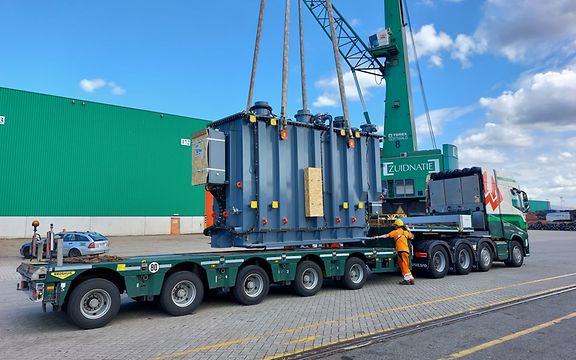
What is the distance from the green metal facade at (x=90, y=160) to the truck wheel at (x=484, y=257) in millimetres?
28078

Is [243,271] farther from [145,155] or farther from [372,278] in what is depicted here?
[145,155]

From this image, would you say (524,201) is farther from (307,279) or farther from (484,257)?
(307,279)

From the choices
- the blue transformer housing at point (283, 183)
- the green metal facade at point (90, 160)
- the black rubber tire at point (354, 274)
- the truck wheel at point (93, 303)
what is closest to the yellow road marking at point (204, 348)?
the truck wheel at point (93, 303)

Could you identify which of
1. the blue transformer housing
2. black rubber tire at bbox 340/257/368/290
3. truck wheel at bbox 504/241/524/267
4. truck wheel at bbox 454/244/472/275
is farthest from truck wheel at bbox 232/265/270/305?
truck wheel at bbox 504/241/524/267

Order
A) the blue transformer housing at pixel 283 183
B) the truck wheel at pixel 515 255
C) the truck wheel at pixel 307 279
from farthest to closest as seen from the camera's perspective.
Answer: the truck wheel at pixel 515 255
the truck wheel at pixel 307 279
the blue transformer housing at pixel 283 183

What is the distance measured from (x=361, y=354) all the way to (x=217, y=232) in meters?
5.22

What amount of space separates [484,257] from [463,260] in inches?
43.7

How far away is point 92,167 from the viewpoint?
32.4 metres

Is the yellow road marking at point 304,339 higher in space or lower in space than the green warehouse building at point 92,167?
lower

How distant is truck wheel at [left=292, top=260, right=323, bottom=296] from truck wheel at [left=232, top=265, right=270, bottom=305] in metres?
0.83

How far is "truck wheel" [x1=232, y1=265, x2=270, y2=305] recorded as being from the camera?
843 cm

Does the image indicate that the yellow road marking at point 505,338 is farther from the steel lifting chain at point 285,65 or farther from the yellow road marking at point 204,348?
the steel lifting chain at point 285,65

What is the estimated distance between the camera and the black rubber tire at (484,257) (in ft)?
44.5

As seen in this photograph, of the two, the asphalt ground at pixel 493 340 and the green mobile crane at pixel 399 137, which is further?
the green mobile crane at pixel 399 137
